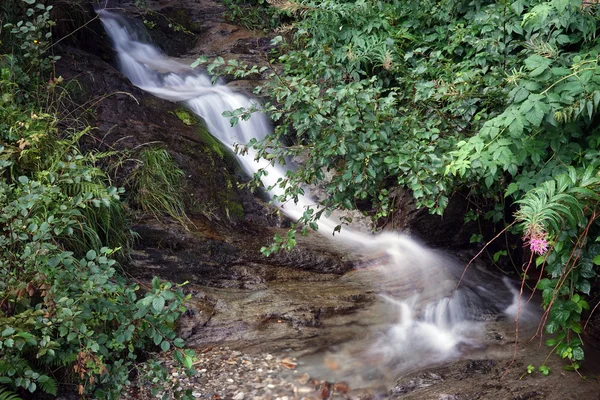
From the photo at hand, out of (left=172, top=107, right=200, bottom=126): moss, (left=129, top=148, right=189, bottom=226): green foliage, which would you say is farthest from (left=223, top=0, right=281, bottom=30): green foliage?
(left=129, top=148, right=189, bottom=226): green foliage

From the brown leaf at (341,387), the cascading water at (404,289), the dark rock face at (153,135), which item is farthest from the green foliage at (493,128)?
the dark rock face at (153,135)

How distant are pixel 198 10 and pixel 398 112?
7.77 m

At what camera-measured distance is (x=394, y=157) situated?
14.0 ft

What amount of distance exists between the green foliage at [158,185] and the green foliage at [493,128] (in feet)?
4.23

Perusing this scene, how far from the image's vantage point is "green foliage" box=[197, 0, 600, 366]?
344 centimetres

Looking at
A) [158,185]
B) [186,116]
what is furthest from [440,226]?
[186,116]

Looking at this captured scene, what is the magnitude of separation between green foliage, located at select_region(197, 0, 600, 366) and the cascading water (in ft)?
2.49

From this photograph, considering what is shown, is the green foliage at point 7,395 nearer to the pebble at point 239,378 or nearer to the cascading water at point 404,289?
the pebble at point 239,378

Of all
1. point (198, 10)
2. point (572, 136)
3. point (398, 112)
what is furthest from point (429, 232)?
point (198, 10)

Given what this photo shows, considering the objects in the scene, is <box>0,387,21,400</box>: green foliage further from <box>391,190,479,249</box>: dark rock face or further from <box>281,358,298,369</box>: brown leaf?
<box>391,190,479,249</box>: dark rock face

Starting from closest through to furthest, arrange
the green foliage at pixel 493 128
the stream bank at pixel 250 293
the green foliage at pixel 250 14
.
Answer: the green foliage at pixel 493 128 < the stream bank at pixel 250 293 < the green foliage at pixel 250 14

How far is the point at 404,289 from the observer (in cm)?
521

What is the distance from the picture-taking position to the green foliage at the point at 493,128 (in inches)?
135

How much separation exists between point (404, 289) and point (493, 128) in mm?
2028
